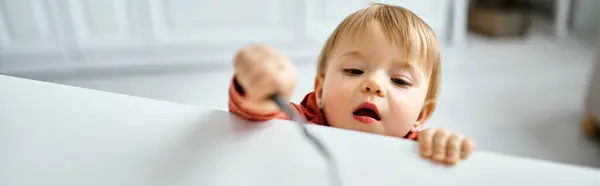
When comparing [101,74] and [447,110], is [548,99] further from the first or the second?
[101,74]

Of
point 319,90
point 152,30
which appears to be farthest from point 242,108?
point 152,30

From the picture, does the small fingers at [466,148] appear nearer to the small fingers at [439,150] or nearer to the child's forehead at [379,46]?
the small fingers at [439,150]

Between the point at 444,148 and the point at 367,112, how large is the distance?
269mm

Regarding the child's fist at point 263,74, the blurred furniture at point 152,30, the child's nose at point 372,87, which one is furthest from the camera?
the blurred furniture at point 152,30

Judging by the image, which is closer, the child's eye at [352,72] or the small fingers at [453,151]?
the small fingers at [453,151]

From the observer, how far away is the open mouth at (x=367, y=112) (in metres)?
0.85

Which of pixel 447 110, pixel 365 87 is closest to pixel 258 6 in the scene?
pixel 447 110

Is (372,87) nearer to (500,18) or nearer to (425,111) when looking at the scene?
(425,111)

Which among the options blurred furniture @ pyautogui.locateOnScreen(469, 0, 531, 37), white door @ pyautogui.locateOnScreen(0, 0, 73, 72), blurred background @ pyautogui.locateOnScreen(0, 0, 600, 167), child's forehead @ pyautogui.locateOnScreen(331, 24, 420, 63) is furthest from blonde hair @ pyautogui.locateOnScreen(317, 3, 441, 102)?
blurred furniture @ pyautogui.locateOnScreen(469, 0, 531, 37)

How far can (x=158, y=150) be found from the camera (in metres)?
0.59

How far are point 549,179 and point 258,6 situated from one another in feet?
6.20

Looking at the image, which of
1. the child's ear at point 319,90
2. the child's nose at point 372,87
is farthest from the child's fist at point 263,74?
the child's ear at point 319,90

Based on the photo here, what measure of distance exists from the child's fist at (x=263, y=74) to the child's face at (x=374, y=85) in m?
0.31

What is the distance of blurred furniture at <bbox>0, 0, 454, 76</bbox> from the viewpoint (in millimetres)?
2281
